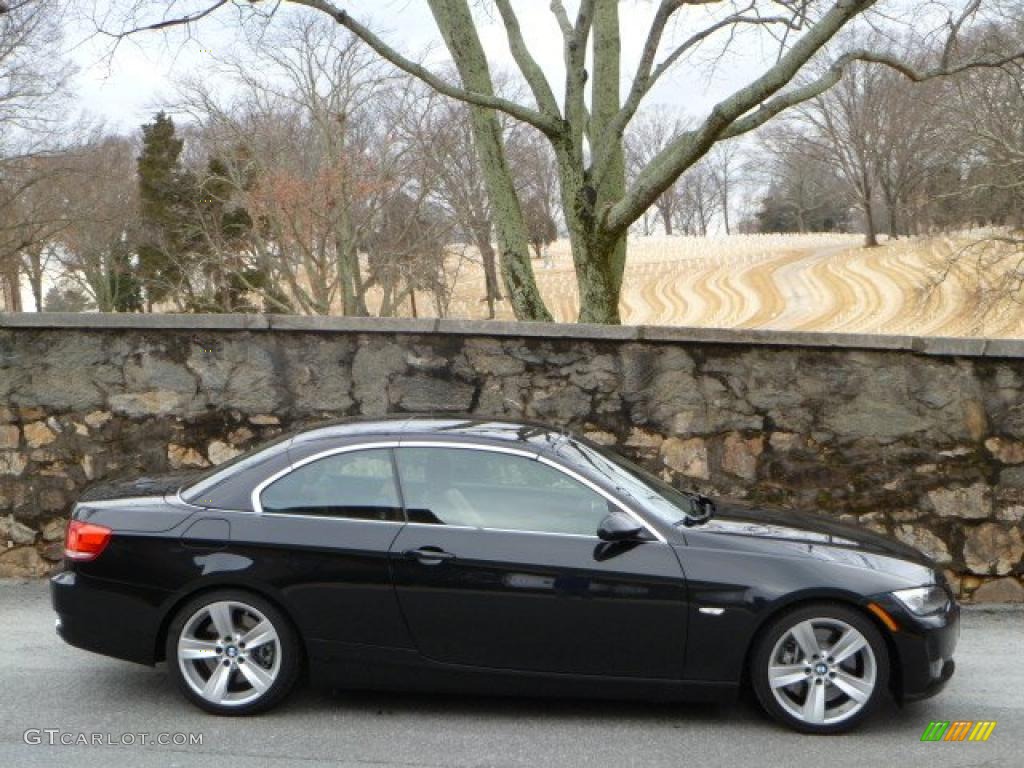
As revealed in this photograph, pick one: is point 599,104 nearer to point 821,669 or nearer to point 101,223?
point 821,669

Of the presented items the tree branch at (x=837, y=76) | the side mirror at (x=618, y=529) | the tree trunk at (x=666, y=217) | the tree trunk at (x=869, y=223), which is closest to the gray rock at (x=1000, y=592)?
the side mirror at (x=618, y=529)

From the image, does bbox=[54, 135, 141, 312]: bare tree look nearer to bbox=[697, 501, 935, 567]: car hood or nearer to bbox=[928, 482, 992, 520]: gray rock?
bbox=[928, 482, 992, 520]: gray rock

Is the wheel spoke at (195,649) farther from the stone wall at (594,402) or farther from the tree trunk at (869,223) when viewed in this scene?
the tree trunk at (869,223)

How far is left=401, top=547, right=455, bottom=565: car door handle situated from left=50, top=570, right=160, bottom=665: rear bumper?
1.19 m

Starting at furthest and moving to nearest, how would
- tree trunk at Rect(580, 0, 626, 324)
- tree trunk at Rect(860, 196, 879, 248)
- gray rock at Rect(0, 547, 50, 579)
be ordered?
tree trunk at Rect(860, 196, 879, 248), tree trunk at Rect(580, 0, 626, 324), gray rock at Rect(0, 547, 50, 579)

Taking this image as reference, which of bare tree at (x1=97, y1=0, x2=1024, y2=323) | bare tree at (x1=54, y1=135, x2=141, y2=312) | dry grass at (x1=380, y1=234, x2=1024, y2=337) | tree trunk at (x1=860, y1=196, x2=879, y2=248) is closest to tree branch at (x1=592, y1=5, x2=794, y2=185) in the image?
bare tree at (x1=97, y1=0, x2=1024, y2=323)

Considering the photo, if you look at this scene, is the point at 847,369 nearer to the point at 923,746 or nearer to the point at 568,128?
the point at 923,746

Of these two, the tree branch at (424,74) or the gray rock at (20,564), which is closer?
the gray rock at (20,564)

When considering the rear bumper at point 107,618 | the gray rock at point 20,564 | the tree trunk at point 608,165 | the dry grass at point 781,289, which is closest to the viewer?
the rear bumper at point 107,618

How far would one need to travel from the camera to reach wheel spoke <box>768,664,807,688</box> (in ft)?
16.9

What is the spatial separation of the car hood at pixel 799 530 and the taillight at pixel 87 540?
276cm

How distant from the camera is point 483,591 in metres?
Answer: 5.19

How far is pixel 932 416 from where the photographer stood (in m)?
8.12

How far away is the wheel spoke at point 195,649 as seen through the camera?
5.28 metres
